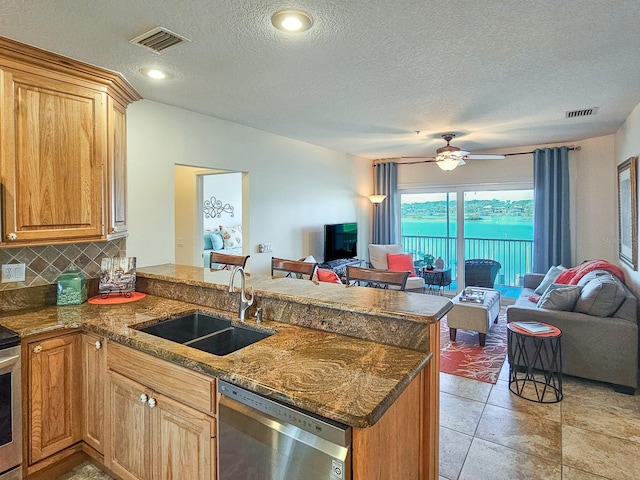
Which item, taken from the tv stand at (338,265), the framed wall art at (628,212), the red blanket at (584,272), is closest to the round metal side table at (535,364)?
the red blanket at (584,272)

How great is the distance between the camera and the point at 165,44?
7.61ft

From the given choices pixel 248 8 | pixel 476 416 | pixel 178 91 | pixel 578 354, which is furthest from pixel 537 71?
pixel 178 91

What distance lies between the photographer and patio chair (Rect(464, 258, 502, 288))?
249 inches

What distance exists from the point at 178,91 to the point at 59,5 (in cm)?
133

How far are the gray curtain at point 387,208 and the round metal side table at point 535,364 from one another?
13.2 ft

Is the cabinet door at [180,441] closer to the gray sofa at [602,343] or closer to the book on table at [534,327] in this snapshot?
the book on table at [534,327]

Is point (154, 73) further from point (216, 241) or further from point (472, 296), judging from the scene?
point (216, 241)

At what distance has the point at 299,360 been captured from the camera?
5.06 ft

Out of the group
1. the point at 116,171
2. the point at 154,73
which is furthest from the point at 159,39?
the point at 116,171

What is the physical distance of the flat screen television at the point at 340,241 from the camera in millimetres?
5832

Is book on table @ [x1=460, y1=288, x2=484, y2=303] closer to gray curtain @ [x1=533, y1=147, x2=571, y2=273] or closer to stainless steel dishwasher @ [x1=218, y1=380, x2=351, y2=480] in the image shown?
gray curtain @ [x1=533, y1=147, x2=571, y2=273]

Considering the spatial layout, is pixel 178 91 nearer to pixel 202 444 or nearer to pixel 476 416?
pixel 202 444

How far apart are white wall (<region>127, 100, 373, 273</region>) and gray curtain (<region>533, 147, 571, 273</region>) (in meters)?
2.94

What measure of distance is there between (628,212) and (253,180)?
428cm
